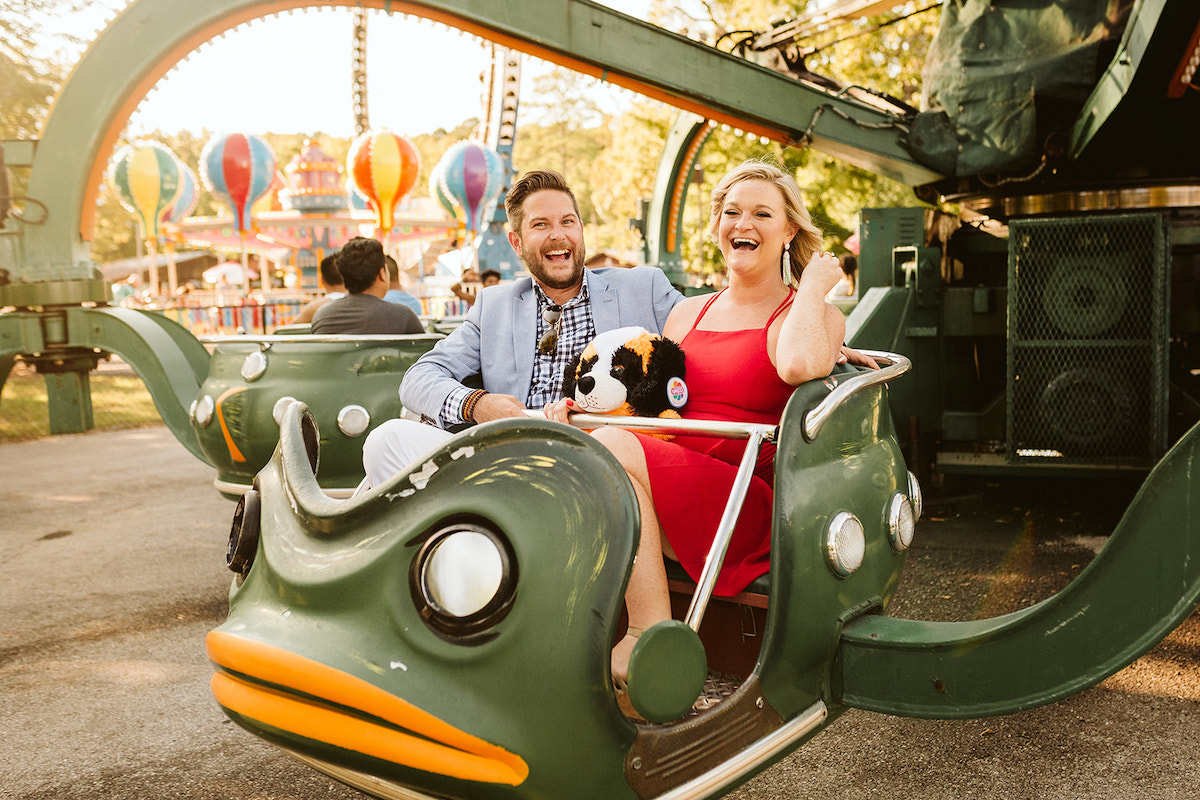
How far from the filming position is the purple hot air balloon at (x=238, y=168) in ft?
80.2

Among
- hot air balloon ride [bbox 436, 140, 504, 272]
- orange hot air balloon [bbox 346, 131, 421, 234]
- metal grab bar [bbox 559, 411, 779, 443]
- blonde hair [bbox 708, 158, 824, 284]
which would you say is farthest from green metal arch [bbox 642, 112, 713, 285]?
hot air balloon ride [bbox 436, 140, 504, 272]

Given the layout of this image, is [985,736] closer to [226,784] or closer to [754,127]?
[226,784]

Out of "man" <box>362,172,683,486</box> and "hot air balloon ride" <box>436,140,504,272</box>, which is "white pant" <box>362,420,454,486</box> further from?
"hot air balloon ride" <box>436,140,504,272</box>

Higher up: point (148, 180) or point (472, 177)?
point (148, 180)

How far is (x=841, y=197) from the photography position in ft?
75.1

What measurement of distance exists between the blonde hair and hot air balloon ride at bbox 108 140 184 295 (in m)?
26.7

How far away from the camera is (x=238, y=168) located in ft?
80.5

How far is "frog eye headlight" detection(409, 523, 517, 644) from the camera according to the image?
1.79 meters

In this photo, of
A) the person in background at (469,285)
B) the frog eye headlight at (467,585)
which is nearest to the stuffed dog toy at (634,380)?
the frog eye headlight at (467,585)

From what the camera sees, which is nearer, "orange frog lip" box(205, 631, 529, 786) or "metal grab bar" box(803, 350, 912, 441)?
"orange frog lip" box(205, 631, 529, 786)

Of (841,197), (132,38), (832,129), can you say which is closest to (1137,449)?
(832,129)

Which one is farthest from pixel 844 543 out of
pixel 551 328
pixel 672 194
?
pixel 672 194

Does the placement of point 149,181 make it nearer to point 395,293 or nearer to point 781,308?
point 395,293

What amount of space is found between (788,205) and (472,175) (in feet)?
69.4
